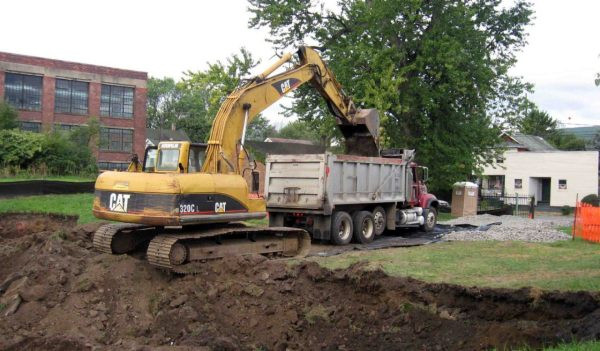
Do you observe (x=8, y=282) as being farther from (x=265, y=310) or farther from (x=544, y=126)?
Result: (x=544, y=126)

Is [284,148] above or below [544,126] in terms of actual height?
below

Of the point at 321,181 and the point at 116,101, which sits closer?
the point at 321,181

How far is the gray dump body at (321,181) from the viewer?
50.3ft

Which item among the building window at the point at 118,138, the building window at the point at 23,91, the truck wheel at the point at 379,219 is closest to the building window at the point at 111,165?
the building window at the point at 118,138

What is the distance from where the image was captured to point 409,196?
63.3ft

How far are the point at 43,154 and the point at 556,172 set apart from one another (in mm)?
36482

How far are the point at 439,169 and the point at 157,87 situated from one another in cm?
7076

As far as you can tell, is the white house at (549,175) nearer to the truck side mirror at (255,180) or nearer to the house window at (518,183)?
the house window at (518,183)

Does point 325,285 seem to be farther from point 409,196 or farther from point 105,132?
point 105,132

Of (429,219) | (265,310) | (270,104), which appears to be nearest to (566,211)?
(429,219)

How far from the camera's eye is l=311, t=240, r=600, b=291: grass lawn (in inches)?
402

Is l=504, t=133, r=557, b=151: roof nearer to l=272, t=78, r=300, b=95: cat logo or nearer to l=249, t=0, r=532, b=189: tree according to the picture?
l=249, t=0, r=532, b=189: tree

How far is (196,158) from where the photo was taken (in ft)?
38.3

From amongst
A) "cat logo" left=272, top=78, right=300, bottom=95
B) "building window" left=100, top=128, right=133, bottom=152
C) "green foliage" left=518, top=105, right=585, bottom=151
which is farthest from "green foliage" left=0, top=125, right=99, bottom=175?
"green foliage" left=518, top=105, right=585, bottom=151
